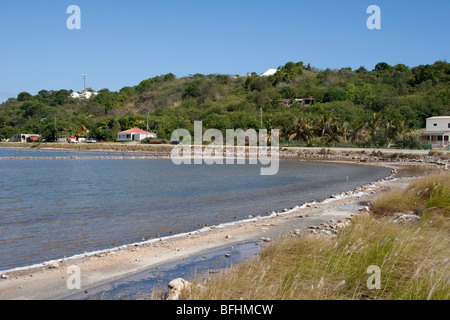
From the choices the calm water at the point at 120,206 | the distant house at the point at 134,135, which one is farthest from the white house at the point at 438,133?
the distant house at the point at 134,135

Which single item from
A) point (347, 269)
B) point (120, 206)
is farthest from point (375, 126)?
point (347, 269)

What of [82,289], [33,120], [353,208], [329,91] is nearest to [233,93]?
[329,91]

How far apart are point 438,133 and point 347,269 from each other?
48.3m

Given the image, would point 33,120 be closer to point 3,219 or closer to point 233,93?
point 233,93

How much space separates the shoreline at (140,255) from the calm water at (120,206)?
0.81 metres

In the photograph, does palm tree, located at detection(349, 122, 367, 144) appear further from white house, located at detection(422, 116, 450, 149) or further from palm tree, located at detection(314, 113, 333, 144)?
white house, located at detection(422, 116, 450, 149)

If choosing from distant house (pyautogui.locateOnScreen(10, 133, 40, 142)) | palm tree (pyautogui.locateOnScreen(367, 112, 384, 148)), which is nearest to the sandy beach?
palm tree (pyautogui.locateOnScreen(367, 112, 384, 148))

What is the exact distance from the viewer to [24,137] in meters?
99.6

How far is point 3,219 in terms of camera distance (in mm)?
13508

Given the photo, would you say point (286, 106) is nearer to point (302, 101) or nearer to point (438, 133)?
point (302, 101)

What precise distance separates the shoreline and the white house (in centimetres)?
3872

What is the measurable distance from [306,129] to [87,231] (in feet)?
161

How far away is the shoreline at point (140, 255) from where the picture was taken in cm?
692

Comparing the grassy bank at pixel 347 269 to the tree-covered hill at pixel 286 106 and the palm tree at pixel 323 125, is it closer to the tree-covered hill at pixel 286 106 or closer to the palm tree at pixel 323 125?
the tree-covered hill at pixel 286 106
